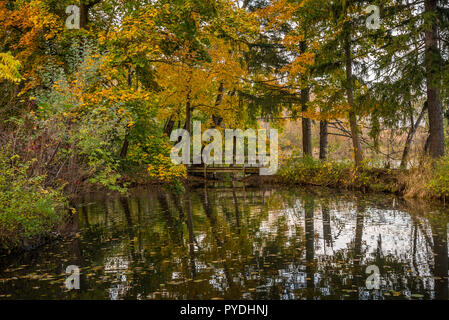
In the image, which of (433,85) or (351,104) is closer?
(433,85)

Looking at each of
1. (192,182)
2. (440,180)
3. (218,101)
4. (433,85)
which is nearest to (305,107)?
(218,101)

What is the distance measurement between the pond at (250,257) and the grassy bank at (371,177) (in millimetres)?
991

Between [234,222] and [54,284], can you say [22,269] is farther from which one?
[234,222]

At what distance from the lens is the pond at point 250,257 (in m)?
5.21

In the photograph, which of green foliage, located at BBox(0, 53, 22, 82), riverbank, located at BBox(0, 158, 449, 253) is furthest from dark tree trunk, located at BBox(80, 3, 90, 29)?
green foliage, located at BBox(0, 53, 22, 82)

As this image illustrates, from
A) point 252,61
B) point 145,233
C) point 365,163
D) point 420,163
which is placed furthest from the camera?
point 252,61

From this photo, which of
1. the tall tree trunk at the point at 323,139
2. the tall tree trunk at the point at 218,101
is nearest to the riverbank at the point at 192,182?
the tall tree trunk at the point at 323,139

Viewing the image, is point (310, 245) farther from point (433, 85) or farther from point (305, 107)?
point (305, 107)

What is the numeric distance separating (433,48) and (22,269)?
12825 mm

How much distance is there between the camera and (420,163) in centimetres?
1320

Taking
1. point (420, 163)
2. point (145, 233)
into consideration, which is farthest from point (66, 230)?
point (420, 163)

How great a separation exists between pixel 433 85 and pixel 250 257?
353 inches

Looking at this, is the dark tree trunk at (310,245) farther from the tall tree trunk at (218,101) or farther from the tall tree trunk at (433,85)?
the tall tree trunk at (218,101)

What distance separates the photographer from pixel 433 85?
12.0 meters
